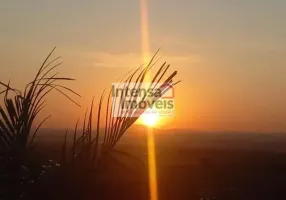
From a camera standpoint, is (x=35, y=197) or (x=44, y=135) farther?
(x=44, y=135)

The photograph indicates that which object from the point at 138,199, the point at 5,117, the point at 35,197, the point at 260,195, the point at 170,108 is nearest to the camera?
the point at 35,197

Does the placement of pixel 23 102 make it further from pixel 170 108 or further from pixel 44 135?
pixel 170 108

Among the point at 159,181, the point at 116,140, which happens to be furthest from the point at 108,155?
the point at 159,181

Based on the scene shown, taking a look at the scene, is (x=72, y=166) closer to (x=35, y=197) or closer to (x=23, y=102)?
(x=35, y=197)

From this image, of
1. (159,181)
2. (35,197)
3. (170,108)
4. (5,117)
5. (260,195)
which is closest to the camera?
(35,197)

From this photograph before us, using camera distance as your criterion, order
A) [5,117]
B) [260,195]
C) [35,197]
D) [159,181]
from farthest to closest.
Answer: [260,195], [159,181], [5,117], [35,197]

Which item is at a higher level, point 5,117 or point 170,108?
point 170,108

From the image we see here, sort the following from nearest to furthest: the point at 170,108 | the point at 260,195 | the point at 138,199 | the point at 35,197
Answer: the point at 35,197
the point at 138,199
the point at 170,108
the point at 260,195

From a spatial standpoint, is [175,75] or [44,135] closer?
[175,75]

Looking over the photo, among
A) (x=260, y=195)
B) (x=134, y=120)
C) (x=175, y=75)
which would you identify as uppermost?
(x=175, y=75)

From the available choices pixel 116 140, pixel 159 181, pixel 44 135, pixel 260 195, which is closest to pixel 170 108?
pixel 159 181
